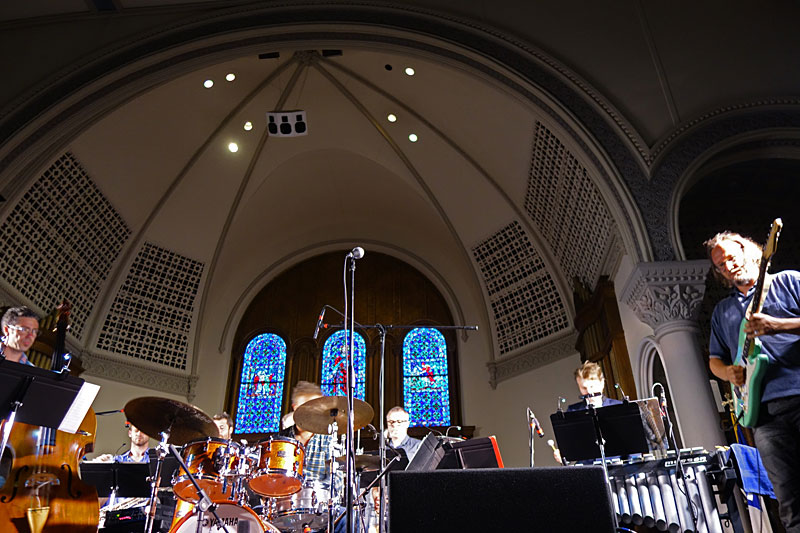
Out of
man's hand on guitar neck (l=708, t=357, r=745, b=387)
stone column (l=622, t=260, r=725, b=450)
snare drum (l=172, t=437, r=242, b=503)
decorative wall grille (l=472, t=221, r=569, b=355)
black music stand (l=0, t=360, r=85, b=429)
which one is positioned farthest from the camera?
decorative wall grille (l=472, t=221, r=569, b=355)

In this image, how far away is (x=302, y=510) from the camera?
519 cm

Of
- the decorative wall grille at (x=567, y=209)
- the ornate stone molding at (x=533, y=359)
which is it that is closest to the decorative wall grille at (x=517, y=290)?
the ornate stone molding at (x=533, y=359)

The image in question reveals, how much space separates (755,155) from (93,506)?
28.3ft

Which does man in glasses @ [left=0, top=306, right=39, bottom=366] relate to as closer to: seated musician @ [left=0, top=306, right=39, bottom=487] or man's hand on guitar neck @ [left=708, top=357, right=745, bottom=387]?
seated musician @ [left=0, top=306, right=39, bottom=487]

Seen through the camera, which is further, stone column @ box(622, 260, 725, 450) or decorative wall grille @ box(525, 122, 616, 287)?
decorative wall grille @ box(525, 122, 616, 287)

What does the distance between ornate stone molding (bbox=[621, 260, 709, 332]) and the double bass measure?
6.24 meters

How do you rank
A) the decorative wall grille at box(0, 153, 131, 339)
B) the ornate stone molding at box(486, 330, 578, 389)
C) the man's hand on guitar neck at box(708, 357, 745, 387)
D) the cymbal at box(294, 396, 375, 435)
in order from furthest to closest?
the ornate stone molding at box(486, 330, 578, 389) < the decorative wall grille at box(0, 153, 131, 339) < the cymbal at box(294, 396, 375, 435) < the man's hand on guitar neck at box(708, 357, 745, 387)

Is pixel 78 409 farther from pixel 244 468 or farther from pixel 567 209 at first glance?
pixel 567 209

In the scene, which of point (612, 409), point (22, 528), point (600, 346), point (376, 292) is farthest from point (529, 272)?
point (22, 528)

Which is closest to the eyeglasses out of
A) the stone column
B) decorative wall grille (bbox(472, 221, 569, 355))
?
the stone column

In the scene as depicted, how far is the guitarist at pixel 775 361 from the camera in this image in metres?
2.85

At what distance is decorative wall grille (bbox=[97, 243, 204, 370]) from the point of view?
443 inches

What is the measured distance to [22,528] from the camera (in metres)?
3.40

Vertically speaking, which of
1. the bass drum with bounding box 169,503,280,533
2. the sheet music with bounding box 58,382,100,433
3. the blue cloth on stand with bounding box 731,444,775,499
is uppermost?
the sheet music with bounding box 58,382,100,433
